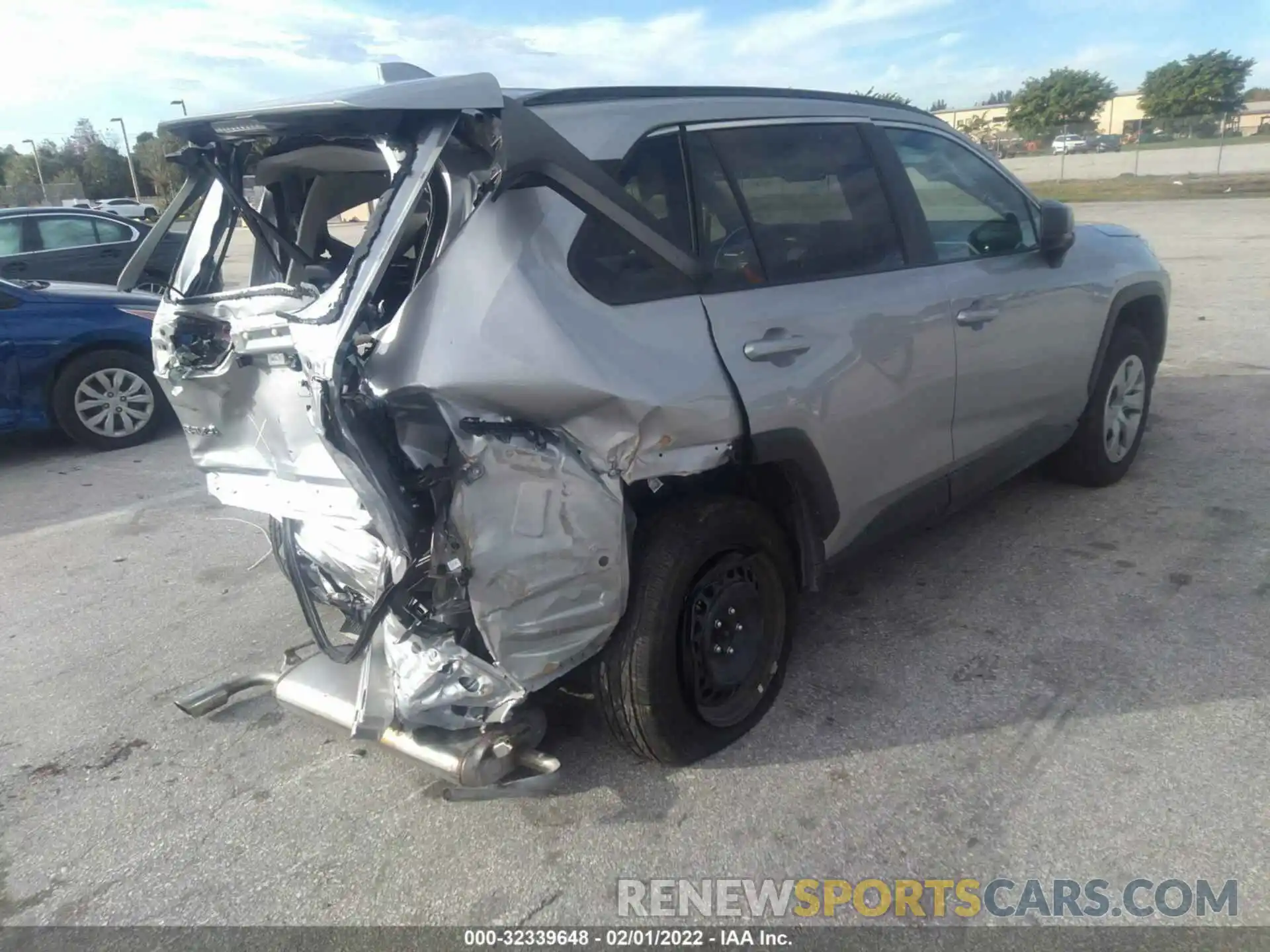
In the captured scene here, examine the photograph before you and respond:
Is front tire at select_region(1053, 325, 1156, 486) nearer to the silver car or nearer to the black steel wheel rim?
the silver car

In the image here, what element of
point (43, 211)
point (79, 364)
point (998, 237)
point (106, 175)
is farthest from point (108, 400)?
point (106, 175)

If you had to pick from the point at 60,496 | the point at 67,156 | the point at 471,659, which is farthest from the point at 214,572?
the point at 67,156

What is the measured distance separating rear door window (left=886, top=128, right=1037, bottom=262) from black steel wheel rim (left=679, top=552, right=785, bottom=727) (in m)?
Answer: 1.56

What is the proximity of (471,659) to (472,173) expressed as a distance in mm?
1311

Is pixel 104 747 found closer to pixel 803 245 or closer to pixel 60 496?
pixel 803 245

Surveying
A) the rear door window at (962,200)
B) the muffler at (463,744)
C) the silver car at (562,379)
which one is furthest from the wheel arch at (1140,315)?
the muffler at (463,744)

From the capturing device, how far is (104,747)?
3.42 meters

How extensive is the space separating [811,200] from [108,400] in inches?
236

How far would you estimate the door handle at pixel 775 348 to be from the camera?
9.71 ft

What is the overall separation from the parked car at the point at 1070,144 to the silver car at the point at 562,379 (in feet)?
135

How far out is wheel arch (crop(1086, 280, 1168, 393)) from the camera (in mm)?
4766

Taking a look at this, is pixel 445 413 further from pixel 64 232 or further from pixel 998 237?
pixel 64 232

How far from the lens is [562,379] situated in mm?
2510

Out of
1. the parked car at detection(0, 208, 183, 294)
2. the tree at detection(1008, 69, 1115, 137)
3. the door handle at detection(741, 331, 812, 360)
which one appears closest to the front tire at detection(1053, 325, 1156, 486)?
the door handle at detection(741, 331, 812, 360)
